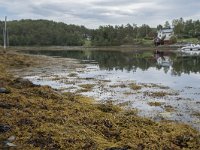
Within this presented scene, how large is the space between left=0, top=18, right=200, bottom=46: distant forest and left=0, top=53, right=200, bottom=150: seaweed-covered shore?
11898 centimetres

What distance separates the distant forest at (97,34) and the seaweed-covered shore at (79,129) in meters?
119

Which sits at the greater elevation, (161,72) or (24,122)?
(24,122)

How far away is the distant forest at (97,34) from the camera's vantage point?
133 m

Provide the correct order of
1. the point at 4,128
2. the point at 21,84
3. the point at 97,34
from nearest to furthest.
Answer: the point at 4,128 < the point at 21,84 < the point at 97,34

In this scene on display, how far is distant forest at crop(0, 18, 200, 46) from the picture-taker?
132625 millimetres

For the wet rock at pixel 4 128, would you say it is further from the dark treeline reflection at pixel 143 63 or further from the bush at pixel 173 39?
the bush at pixel 173 39

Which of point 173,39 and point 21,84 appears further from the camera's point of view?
point 173,39

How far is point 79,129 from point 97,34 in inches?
5170

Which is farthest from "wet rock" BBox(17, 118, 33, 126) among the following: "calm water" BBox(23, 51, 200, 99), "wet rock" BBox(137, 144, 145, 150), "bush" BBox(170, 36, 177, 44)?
"bush" BBox(170, 36, 177, 44)

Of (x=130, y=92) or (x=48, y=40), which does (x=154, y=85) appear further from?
(x=48, y=40)

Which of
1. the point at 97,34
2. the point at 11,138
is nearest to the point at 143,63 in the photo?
the point at 11,138

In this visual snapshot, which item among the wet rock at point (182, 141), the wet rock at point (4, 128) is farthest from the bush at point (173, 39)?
the wet rock at point (4, 128)

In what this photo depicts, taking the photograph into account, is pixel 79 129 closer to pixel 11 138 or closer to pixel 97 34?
pixel 11 138

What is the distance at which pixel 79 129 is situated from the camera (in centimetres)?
1095
